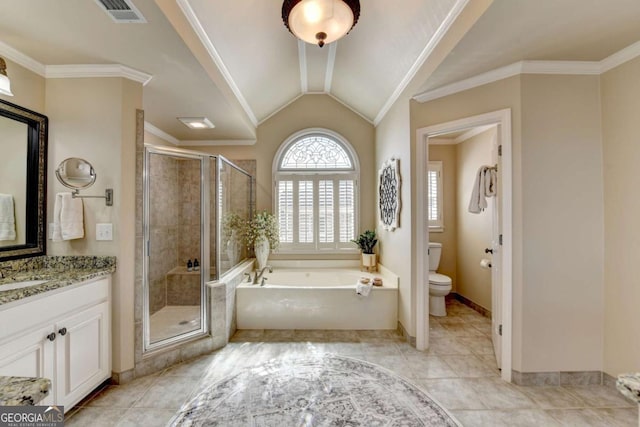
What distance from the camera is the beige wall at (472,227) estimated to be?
3.59 metres

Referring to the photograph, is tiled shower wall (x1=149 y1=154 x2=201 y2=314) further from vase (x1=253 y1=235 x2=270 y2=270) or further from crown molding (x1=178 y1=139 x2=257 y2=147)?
crown molding (x1=178 y1=139 x2=257 y2=147)

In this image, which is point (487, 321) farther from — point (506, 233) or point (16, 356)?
point (16, 356)

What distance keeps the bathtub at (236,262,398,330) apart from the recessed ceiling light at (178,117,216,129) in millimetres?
1980

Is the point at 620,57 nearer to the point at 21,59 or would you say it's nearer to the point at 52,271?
the point at 21,59

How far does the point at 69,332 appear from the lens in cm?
178

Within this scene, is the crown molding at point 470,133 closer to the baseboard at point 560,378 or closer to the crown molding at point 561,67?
the crown molding at point 561,67

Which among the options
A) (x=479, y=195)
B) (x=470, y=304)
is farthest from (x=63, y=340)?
(x=470, y=304)

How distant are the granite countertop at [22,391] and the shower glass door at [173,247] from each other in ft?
5.95

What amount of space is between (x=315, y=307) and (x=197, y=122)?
2563 millimetres

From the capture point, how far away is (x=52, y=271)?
200 cm

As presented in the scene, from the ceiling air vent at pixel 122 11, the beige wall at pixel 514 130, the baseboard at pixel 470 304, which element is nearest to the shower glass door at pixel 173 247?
the ceiling air vent at pixel 122 11

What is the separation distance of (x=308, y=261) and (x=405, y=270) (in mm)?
1629

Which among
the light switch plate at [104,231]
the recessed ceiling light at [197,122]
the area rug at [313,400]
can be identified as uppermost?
the recessed ceiling light at [197,122]

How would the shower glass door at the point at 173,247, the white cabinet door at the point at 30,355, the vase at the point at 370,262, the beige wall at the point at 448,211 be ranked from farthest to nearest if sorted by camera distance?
the beige wall at the point at 448,211 → the vase at the point at 370,262 → the shower glass door at the point at 173,247 → the white cabinet door at the point at 30,355
